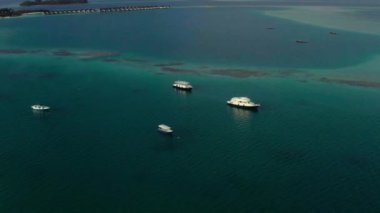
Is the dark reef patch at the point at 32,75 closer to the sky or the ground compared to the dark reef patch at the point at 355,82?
closer to the sky

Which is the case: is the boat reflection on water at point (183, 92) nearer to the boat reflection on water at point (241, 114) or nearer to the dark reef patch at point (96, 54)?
the boat reflection on water at point (241, 114)

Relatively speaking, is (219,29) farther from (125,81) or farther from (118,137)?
(118,137)

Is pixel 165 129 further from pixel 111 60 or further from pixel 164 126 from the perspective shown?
pixel 111 60

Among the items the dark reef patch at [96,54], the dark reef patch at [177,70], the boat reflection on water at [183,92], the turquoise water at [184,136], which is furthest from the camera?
the dark reef patch at [96,54]

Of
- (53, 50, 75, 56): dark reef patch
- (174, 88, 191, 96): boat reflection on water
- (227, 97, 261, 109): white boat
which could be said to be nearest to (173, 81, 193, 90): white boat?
(174, 88, 191, 96): boat reflection on water

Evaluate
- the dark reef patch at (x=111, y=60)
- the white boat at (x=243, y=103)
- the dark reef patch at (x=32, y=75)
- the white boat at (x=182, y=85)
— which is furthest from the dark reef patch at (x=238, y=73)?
the dark reef patch at (x=32, y=75)

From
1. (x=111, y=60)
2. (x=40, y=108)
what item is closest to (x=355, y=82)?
(x=111, y=60)

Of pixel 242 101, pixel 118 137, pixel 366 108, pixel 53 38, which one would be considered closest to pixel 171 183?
pixel 118 137

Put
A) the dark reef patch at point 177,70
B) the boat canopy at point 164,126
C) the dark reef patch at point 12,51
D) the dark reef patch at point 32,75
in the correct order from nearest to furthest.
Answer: the boat canopy at point 164,126
the dark reef patch at point 32,75
the dark reef patch at point 177,70
the dark reef patch at point 12,51
